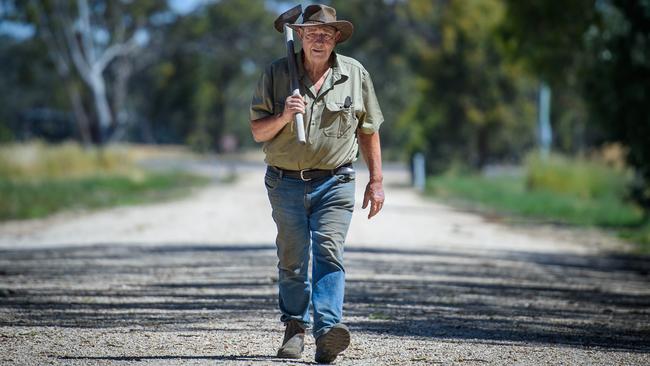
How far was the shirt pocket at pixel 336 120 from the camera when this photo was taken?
7.19 metres

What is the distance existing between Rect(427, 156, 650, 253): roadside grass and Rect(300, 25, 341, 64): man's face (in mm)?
14099

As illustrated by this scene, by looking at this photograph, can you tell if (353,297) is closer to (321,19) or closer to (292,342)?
(292,342)

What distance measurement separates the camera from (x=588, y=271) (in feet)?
47.7

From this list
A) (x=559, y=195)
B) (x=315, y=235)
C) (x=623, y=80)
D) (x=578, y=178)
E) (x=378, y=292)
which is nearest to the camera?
(x=315, y=235)

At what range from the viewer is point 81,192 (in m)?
32.1

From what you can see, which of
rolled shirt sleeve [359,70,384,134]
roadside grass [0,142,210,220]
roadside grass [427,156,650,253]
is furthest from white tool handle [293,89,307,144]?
roadside grass [0,142,210,220]

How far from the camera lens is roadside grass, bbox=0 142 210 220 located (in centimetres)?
2745

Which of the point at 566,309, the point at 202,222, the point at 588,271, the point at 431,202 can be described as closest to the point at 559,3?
the point at 431,202

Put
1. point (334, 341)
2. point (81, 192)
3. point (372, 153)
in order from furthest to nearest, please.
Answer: point (81, 192) < point (372, 153) < point (334, 341)

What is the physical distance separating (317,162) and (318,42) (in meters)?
0.70

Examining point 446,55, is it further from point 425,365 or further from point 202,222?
point 425,365

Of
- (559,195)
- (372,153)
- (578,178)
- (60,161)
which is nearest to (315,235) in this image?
(372,153)

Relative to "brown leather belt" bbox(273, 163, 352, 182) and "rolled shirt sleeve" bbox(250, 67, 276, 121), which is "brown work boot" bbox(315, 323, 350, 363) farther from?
"rolled shirt sleeve" bbox(250, 67, 276, 121)

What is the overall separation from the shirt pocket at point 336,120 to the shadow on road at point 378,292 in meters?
1.84
